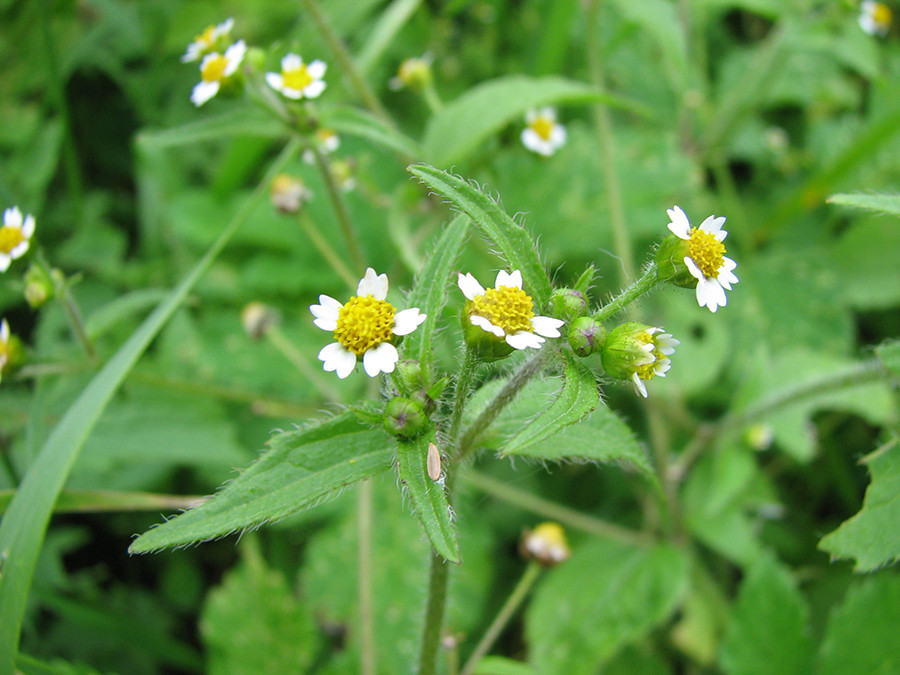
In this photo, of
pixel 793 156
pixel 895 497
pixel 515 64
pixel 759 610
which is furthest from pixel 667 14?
pixel 759 610

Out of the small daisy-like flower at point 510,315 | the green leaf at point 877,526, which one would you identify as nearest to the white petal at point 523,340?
the small daisy-like flower at point 510,315

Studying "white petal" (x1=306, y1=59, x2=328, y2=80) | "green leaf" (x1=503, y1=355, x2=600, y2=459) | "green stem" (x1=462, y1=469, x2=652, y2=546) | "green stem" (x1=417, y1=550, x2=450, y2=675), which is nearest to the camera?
"green leaf" (x1=503, y1=355, x2=600, y2=459)

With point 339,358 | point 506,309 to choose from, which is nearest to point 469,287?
point 506,309

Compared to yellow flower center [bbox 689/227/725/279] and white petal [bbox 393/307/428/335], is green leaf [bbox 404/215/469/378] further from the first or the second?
yellow flower center [bbox 689/227/725/279]

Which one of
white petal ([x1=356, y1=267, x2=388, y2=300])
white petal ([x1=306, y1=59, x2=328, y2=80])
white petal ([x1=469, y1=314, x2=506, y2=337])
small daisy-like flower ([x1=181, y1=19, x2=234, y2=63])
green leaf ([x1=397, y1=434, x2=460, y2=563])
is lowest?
green leaf ([x1=397, y1=434, x2=460, y2=563])

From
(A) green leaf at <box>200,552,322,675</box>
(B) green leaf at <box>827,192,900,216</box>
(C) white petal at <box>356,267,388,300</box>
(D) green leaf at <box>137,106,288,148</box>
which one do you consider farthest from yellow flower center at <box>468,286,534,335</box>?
(A) green leaf at <box>200,552,322,675</box>

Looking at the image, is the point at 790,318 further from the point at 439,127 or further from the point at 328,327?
the point at 328,327
